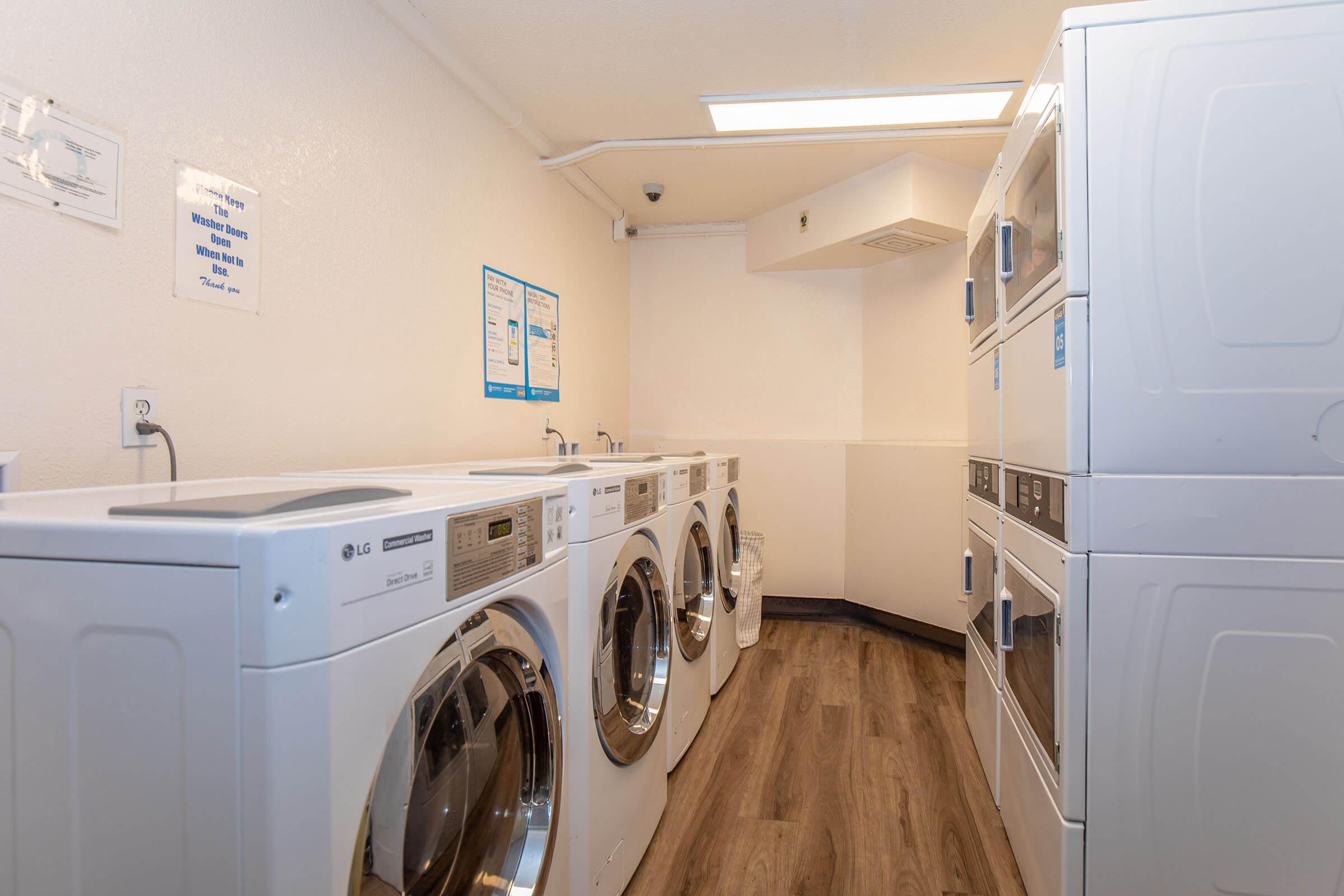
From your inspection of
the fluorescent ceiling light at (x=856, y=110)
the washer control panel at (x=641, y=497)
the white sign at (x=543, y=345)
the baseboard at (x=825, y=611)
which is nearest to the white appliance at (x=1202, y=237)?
the washer control panel at (x=641, y=497)

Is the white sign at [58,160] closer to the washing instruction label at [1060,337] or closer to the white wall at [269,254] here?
the white wall at [269,254]

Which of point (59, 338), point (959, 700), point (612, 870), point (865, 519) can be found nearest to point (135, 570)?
point (59, 338)

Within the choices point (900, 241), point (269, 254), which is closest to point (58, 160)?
point (269, 254)

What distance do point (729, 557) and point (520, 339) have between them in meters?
1.25

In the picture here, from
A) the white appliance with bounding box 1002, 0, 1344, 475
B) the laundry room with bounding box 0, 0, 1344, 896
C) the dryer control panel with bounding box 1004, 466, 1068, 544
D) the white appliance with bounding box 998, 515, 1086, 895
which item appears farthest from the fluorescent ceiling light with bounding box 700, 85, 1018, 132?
the white appliance with bounding box 998, 515, 1086, 895

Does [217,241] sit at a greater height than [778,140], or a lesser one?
lesser

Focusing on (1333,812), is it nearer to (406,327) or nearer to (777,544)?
(406,327)

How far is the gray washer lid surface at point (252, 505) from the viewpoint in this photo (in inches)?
27.7

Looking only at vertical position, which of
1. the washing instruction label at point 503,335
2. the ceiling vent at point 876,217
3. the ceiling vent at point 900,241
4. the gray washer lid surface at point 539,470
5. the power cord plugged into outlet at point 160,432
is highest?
the ceiling vent at point 876,217

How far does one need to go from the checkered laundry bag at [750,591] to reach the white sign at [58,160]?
8.91 ft

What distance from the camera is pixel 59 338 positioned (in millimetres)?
1220

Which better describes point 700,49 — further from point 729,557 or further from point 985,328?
point 729,557

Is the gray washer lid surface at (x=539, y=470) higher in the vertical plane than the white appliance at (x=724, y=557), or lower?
higher

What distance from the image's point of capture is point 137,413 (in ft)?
4.40
